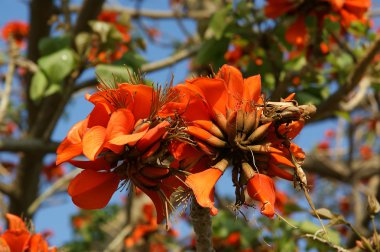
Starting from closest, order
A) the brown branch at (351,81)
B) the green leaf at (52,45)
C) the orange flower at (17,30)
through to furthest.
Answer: the green leaf at (52,45) < the brown branch at (351,81) < the orange flower at (17,30)

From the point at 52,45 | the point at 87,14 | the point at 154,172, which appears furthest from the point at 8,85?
the point at 154,172

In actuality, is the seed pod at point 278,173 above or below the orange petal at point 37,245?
above

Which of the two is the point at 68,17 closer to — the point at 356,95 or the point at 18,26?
the point at 356,95

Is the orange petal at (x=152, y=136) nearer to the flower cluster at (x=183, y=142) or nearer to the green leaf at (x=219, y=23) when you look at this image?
the flower cluster at (x=183, y=142)

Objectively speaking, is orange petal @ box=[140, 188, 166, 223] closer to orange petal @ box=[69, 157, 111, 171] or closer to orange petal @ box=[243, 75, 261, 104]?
orange petal @ box=[69, 157, 111, 171]

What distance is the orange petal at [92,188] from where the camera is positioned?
1265mm

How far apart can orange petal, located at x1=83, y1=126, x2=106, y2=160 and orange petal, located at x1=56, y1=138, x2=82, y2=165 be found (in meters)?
0.06

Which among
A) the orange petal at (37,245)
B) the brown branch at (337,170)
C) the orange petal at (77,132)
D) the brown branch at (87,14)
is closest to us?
the orange petal at (77,132)

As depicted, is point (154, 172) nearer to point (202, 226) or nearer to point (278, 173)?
point (202, 226)

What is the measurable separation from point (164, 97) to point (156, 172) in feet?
0.53

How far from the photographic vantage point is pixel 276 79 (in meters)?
2.62

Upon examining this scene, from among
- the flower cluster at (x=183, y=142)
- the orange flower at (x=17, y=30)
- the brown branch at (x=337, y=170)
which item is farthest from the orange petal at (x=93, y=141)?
the orange flower at (x=17, y=30)

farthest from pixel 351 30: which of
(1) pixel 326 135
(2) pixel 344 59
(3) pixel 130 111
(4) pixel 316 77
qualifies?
(1) pixel 326 135

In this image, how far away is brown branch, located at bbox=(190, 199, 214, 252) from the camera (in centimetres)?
130
